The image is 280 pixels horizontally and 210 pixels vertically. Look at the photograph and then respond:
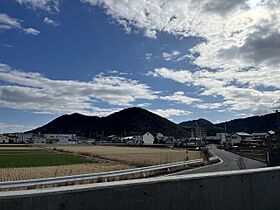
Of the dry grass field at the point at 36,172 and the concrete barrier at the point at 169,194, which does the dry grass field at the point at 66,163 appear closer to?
the dry grass field at the point at 36,172

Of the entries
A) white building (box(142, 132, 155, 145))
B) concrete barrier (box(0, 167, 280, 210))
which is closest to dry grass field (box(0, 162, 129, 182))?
concrete barrier (box(0, 167, 280, 210))

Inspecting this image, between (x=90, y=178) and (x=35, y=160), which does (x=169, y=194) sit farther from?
(x=35, y=160)

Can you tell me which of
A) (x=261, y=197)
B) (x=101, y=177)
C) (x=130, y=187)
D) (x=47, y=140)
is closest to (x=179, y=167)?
(x=101, y=177)

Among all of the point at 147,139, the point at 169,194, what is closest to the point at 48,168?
the point at 169,194

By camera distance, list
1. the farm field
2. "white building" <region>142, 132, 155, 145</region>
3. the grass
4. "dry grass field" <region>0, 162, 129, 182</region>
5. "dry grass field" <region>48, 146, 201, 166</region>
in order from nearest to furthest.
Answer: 1. "dry grass field" <region>0, 162, 129, 182</region>
2. the farm field
3. the grass
4. "dry grass field" <region>48, 146, 201, 166</region>
5. "white building" <region>142, 132, 155, 145</region>

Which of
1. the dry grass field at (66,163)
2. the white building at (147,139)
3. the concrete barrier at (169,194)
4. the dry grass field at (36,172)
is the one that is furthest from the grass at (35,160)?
the white building at (147,139)

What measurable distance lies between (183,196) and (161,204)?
0.45 meters

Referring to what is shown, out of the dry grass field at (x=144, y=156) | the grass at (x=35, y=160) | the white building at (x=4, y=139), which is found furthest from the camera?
the white building at (x=4, y=139)

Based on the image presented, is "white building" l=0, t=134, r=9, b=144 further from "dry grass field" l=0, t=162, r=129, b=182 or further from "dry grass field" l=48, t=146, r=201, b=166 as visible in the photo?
"dry grass field" l=0, t=162, r=129, b=182

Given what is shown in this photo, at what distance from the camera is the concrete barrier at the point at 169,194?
4281 millimetres

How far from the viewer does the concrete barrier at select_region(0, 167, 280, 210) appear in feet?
14.0

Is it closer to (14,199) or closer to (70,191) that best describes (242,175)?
(70,191)

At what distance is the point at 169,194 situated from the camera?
541 centimetres

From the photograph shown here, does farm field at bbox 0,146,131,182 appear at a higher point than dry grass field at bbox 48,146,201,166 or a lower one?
lower
